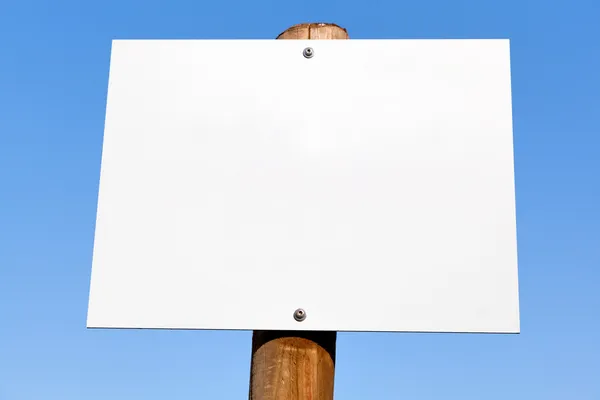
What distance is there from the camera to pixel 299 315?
6.61 feet

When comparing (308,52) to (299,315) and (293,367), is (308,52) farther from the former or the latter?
(293,367)

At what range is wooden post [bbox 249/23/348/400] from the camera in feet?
6.64

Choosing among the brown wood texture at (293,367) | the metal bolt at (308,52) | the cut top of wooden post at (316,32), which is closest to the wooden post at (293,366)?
the brown wood texture at (293,367)

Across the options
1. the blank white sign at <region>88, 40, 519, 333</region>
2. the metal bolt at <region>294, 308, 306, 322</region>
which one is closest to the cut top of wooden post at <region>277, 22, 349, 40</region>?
the blank white sign at <region>88, 40, 519, 333</region>

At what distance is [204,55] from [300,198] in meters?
0.58

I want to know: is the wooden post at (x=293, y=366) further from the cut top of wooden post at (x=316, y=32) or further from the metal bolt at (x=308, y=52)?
the cut top of wooden post at (x=316, y=32)

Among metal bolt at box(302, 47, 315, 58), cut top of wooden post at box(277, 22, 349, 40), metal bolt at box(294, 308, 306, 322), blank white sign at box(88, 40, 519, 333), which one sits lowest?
metal bolt at box(294, 308, 306, 322)

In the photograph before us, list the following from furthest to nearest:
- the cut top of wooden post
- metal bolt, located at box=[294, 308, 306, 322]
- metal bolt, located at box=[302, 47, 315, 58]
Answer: the cut top of wooden post, metal bolt, located at box=[302, 47, 315, 58], metal bolt, located at box=[294, 308, 306, 322]

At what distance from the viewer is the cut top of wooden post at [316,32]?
2.39 m

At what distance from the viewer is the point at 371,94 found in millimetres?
2227

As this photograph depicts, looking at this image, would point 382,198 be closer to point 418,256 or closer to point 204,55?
point 418,256

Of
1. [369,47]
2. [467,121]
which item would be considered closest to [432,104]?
[467,121]

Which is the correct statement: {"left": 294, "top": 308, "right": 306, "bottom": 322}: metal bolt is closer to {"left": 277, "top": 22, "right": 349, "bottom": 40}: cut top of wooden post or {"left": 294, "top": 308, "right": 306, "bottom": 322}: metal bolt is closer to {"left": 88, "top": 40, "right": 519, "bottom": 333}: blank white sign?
{"left": 88, "top": 40, "right": 519, "bottom": 333}: blank white sign

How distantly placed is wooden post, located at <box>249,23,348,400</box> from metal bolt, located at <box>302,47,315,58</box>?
0.87 metres
